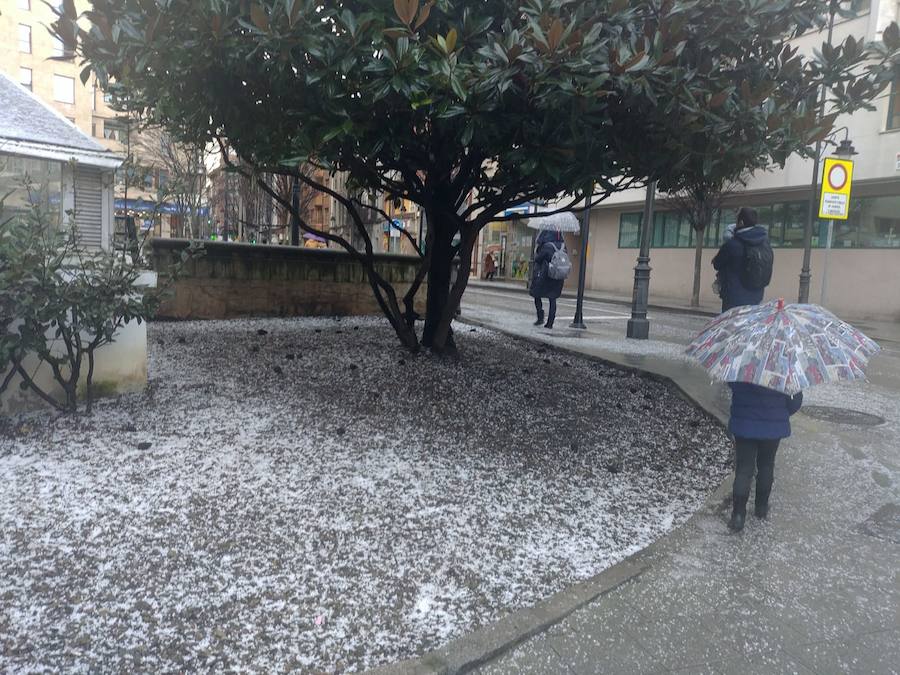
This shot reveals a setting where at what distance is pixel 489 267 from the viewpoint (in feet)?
129

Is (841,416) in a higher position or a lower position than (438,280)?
lower

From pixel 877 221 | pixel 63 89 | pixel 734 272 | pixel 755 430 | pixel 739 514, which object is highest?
pixel 63 89

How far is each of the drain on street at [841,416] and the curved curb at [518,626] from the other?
12.5 ft

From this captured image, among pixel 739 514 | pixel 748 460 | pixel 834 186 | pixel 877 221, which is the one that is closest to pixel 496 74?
pixel 748 460

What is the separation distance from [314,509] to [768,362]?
8.54 feet

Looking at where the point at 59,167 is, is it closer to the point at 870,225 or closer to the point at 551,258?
the point at 551,258

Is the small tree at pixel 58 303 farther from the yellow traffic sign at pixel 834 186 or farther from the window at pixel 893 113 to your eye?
the window at pixel 893 113

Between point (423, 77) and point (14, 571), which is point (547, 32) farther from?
point (14, 571)

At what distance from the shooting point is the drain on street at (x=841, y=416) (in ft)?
22.6

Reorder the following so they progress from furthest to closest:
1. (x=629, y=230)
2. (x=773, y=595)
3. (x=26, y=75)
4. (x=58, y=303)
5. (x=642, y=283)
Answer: (x=26, y=75)
(x=629, y=230)
(x=642, y=283)
(x=58, y=303)
(x=773, y=595)

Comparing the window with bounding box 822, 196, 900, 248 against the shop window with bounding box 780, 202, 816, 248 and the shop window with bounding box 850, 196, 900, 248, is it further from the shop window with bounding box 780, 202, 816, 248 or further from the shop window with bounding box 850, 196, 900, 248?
the shop window with bounding box 780, 202, 816, 248

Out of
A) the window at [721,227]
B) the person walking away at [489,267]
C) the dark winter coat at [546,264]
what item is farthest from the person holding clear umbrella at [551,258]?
the person walking away at [489,267]

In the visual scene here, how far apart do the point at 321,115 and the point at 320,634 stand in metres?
3.65

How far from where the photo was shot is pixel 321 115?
5.09 meters
